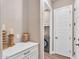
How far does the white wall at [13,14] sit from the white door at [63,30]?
2.48m

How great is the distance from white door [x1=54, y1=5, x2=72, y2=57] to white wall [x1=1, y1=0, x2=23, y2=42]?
248 cm

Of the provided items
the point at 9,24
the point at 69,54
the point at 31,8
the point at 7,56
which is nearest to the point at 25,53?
the point at 7,56

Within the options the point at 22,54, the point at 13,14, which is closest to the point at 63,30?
the point at 13,14

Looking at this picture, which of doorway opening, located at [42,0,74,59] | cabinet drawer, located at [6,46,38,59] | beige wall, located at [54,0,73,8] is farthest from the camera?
beige wall, located at [54,0,73,8]

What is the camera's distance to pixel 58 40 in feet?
16.8

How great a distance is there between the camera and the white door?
4.61m

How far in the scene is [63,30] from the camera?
4875 mm

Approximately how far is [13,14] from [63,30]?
288 centimetres

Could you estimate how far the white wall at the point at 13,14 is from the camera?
2416 millimetres

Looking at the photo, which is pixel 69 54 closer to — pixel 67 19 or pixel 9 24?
pixel 67 19

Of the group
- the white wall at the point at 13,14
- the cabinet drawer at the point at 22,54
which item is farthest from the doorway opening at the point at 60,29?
the cabinet drawer at the point at 22,54

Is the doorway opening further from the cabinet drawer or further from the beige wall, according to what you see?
the cabinet drawer

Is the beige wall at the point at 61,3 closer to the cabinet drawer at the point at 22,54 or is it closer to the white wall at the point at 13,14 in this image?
the white wall at the point at 13,14

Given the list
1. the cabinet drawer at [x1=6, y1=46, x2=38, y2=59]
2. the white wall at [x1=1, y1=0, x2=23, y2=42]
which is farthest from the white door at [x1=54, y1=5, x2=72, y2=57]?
the cabinet drawer at [x1=6, y1=46, x2=38, y2=59]
